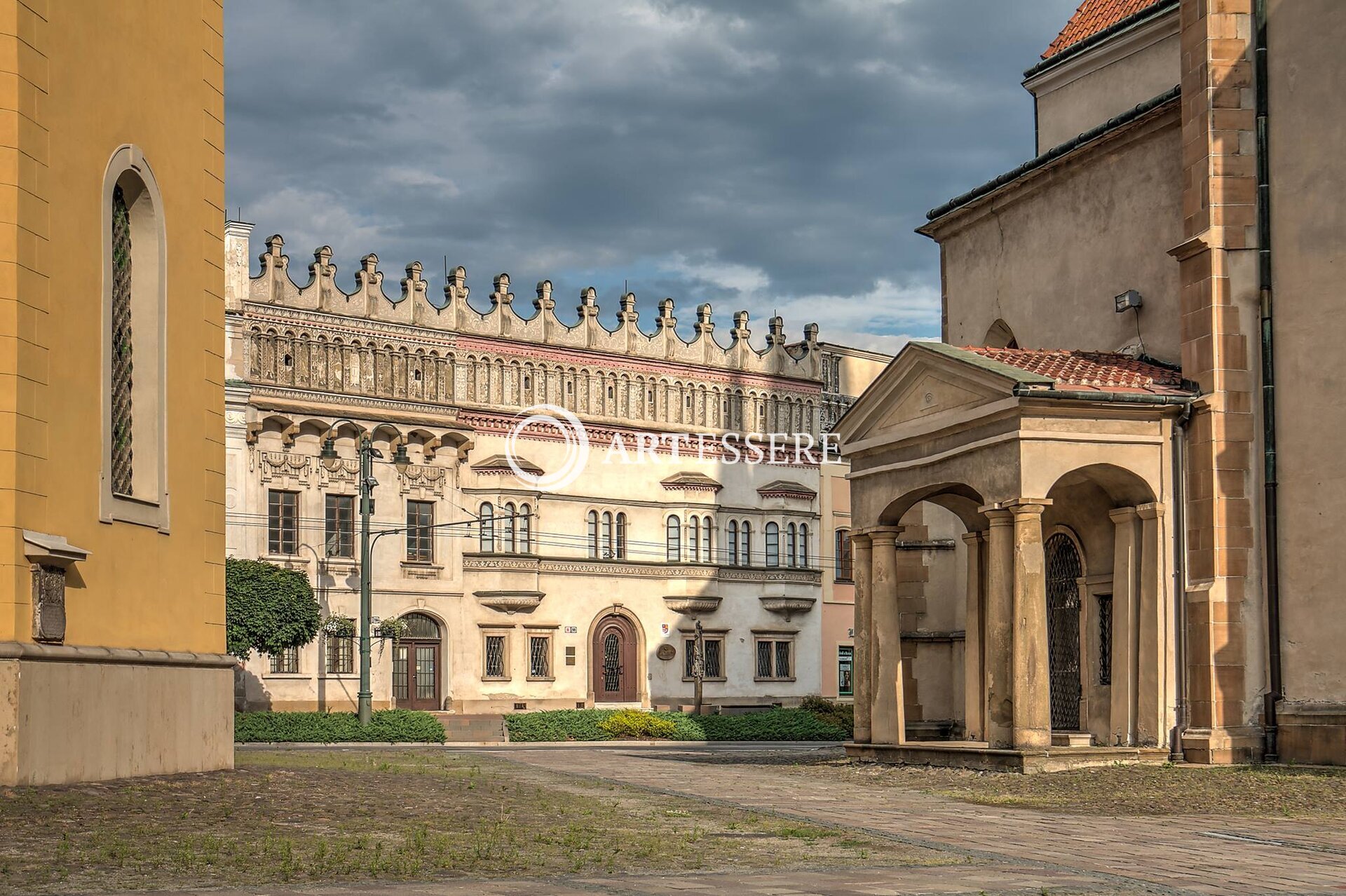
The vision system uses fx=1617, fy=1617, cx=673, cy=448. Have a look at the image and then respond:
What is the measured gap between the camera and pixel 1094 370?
71.7 ft

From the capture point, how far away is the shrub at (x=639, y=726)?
157 ft

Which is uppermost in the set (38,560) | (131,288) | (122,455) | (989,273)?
(989,273)

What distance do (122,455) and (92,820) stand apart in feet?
17.8

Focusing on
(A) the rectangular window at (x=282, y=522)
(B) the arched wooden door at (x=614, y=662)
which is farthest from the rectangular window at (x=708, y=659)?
(A) the rectangular window at (x=282, y=522)

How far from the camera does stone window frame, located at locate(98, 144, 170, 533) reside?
16.2 m

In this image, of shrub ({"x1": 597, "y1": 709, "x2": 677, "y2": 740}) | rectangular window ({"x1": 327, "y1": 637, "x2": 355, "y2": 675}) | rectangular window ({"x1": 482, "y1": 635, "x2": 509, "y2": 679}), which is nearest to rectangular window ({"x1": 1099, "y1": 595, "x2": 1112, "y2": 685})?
shrub ({"x1": 597, "y1": 709, "x2": 677, "y2": 740})

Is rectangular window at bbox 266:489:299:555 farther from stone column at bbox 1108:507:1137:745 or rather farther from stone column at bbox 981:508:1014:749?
stone column at bbox 1108:507:1137:745

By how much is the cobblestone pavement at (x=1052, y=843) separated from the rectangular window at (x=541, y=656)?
36.5 meters

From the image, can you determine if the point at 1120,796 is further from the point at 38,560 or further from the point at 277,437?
the point at 277,437

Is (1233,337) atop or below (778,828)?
atop

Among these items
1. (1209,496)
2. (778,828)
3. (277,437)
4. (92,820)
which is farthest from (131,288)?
(277,437)

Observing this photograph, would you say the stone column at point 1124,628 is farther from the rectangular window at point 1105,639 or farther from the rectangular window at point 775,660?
the rectangular window at point 775,660

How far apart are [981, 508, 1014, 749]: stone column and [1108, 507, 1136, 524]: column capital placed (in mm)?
1763

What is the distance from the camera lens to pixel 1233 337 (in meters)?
21.1
